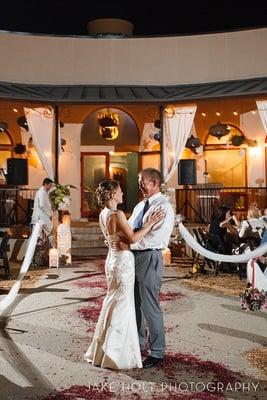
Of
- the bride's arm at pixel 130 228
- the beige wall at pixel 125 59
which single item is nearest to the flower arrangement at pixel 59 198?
the beige wall at pixel 125 59

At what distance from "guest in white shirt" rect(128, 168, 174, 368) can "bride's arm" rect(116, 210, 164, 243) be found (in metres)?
0.10

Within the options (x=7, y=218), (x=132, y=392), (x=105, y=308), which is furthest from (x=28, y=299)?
(x=7, y=218)

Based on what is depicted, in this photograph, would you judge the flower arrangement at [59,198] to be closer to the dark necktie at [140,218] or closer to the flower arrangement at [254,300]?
the flower arrangement at [254,300]

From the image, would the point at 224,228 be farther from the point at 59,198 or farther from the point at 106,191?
the point at 106,191

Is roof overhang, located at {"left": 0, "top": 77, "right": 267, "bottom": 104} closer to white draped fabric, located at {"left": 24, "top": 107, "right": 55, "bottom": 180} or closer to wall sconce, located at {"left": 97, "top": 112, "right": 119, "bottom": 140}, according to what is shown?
white draped fabric, located at {"left": 24, "top": 107, "right": 55, "bottom": 180}

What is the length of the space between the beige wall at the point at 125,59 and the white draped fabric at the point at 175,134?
189cm

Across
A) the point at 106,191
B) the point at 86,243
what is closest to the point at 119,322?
the point at 106,191

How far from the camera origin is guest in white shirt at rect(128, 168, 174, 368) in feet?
15.1

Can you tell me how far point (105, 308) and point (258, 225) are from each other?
545 centimetres

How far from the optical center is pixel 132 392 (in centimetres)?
407

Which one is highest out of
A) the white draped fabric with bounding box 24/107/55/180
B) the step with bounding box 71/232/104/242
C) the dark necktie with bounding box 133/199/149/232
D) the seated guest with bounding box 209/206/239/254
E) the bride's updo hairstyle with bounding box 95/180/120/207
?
the white draped fabric with bounding box 24/107/55/180

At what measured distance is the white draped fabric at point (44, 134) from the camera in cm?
1251

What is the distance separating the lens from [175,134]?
42.3ft

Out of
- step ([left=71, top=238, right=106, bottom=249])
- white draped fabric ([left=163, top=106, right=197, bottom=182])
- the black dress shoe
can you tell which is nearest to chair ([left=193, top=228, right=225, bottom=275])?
white draped fabric ([left=163, top=106, right=197, bottom=182])
